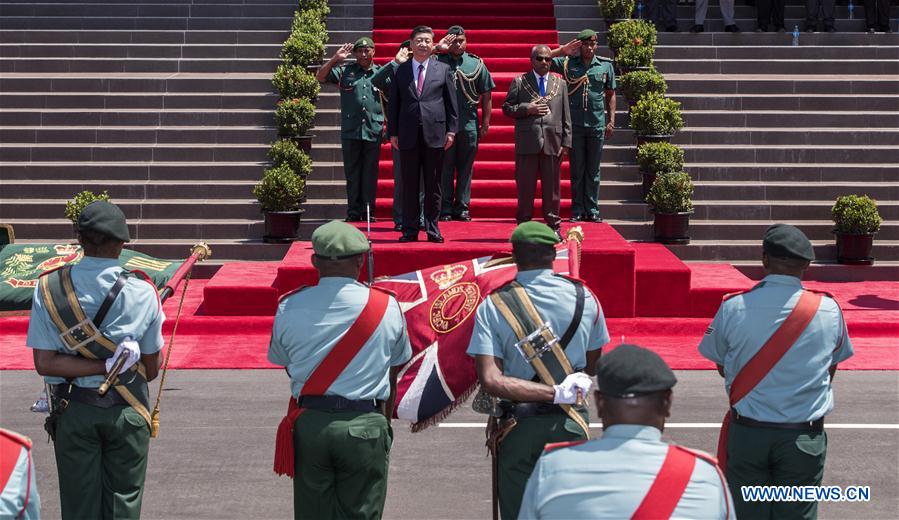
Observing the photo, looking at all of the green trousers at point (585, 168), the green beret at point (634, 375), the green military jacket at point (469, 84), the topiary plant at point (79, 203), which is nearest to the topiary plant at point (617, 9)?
the green trousers at point (585, 168)

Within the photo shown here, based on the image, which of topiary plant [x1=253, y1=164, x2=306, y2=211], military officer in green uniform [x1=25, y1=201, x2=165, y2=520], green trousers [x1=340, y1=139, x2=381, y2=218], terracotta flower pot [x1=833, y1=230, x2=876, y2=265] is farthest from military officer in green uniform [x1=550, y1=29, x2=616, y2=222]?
military officer in green uniform [x1=25, y1=201, x2=165, y2=520]

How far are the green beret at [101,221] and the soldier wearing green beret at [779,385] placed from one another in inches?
123

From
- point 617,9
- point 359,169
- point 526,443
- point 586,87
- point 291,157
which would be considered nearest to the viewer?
point 526,443

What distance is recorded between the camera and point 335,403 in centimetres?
675

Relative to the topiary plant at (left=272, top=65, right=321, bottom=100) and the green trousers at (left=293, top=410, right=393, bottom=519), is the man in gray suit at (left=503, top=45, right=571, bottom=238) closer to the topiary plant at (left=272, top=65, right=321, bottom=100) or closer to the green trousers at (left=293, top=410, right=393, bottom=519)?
the topiary plant at (left=272, top=65, right=321, bottom=100)

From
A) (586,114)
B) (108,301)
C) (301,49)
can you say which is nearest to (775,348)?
(108,301)

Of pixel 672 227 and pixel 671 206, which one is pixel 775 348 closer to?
pixel 671 206

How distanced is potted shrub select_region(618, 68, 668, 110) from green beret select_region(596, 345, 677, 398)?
15.6 metres

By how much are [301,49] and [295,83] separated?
2.98ft

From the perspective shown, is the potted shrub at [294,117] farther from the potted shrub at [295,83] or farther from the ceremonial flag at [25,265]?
the ceremonial flag at [25,265]

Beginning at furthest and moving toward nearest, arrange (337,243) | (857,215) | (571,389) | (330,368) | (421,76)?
(857,215) < (421,76) < (337,243) < (330,368) < (571,389)

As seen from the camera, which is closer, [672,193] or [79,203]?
[79,203]

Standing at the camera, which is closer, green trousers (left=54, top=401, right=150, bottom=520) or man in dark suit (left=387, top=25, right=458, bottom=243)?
green trousers (left=54, top=401, right=150, bottom=520)

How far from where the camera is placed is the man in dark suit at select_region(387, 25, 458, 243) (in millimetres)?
14547
